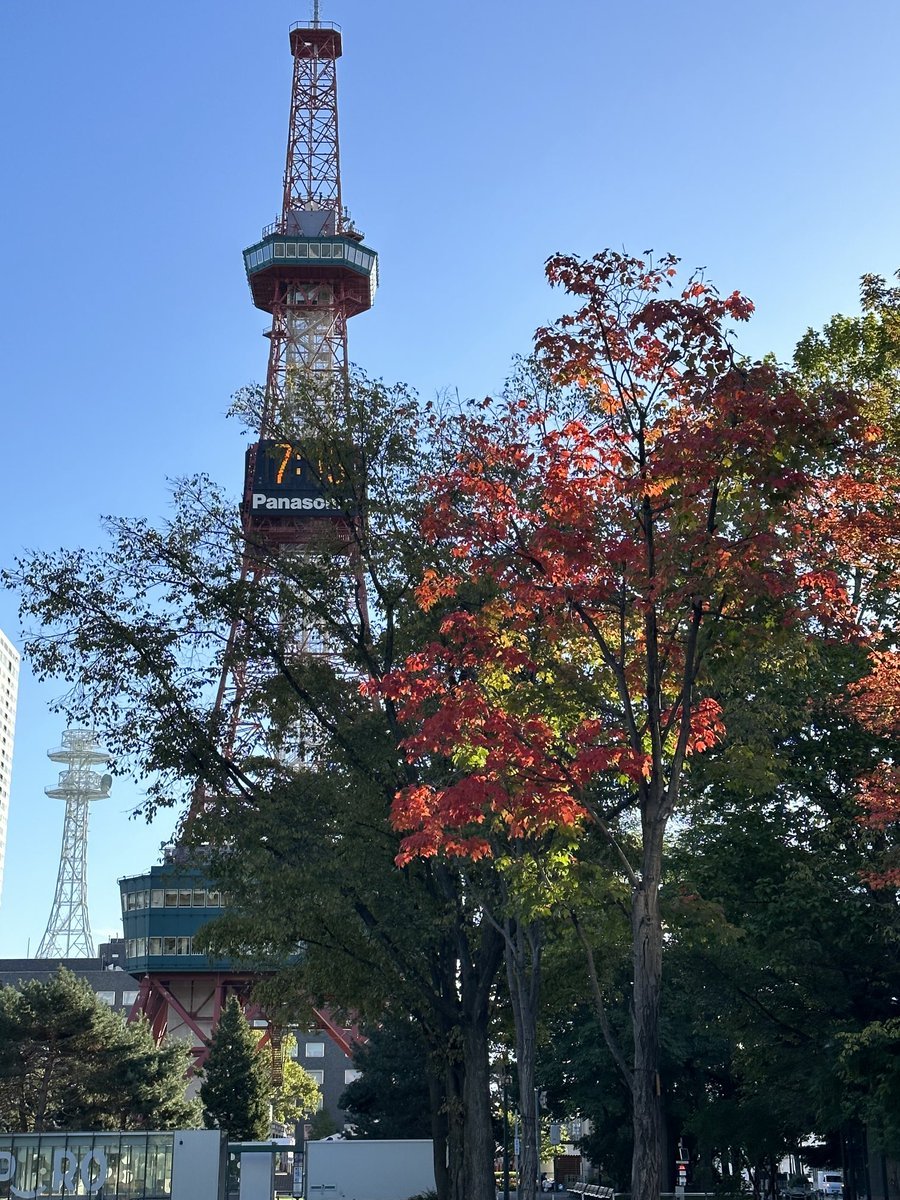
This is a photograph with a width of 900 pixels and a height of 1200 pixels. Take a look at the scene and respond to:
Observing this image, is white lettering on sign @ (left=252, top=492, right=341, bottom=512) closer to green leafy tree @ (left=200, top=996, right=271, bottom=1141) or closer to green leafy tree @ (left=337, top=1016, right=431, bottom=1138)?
green leafy tree @ (left=337, top=1016, right=431, bottom=1138)

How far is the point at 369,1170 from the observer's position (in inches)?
1924

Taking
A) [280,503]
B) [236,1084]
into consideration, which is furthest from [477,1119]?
[236,1084]

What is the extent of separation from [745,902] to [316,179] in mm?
60412

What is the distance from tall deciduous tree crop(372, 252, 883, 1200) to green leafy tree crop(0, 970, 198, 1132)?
155 feet

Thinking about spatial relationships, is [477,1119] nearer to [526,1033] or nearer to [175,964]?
[526,1033]

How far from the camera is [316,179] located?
77875 mm

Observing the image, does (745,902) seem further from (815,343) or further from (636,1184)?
(636,1184)

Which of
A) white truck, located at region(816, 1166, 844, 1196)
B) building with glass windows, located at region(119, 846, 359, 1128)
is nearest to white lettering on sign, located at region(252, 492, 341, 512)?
building with glass windows, located at region(119, 846, 359, 1128)

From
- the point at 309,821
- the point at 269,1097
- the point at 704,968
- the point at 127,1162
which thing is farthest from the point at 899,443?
the point at 269,1097

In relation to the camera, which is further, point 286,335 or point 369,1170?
point 286,335

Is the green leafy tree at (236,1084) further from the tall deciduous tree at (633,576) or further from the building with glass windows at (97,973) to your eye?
the tall deciduous tree at (633,576)

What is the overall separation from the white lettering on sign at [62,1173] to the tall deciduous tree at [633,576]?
109ft

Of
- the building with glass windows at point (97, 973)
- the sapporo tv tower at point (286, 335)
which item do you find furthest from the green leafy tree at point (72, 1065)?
the building with glass windows at point (97, 973)

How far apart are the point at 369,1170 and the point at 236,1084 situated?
23150mm
